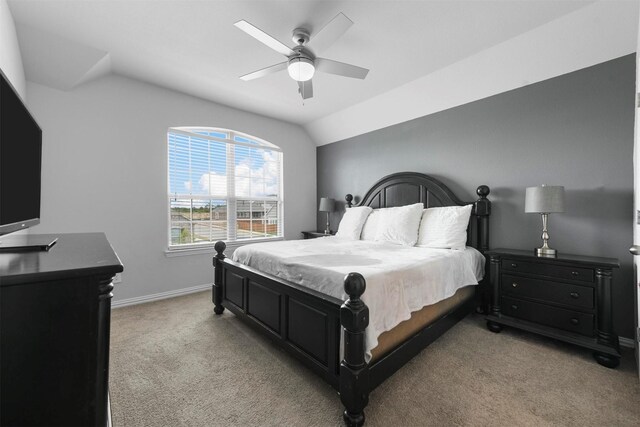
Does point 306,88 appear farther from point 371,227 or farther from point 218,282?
point 218,282

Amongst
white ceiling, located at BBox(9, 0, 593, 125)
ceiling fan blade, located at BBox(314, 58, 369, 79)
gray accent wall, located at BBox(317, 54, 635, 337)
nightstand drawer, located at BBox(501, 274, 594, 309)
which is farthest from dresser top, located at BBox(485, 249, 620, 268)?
ceiling fan blade, located at BBox(314, 58, 369, 79)

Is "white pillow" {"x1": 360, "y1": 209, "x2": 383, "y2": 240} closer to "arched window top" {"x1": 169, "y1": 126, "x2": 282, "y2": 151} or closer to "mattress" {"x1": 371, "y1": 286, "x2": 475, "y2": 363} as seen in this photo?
"mattress" {"x1": 371, "y1": 286, "x2": 475, "y2": 363}

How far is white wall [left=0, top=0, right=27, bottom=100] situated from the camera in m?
1.82

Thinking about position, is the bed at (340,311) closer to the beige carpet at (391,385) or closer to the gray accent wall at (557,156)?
the beige carpet at (391,385)

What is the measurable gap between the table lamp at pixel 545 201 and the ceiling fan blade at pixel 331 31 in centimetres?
213

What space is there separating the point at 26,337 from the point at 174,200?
328cm

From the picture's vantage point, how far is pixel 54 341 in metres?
0.71

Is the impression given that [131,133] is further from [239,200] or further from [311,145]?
[311,145]

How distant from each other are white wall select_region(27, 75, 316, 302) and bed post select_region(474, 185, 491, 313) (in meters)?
3.47

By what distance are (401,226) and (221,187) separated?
2.69 meters

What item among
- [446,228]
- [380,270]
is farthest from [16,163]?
[446,228]

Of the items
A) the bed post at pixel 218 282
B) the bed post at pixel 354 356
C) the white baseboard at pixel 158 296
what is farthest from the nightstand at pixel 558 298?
the white baseboard at pixel 158 296

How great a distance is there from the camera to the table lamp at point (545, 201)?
2.31 metres

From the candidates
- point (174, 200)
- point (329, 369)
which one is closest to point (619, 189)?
point (329, 369)
